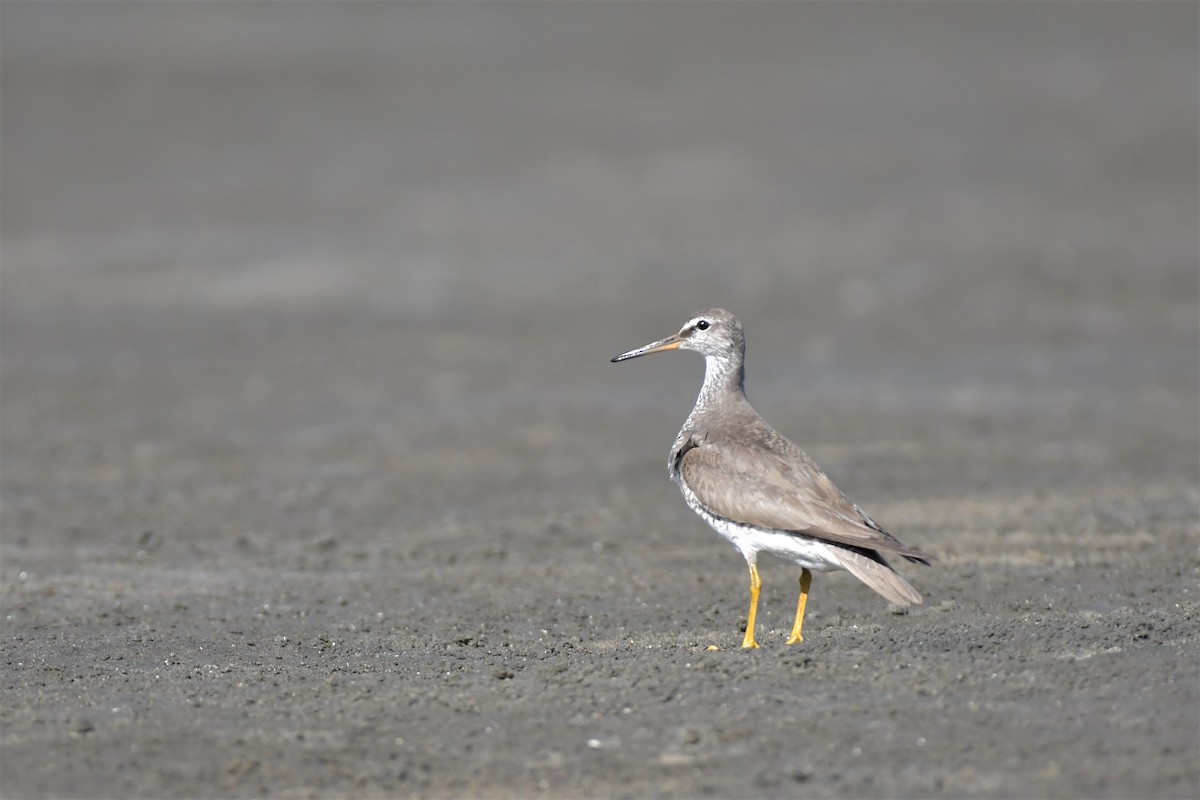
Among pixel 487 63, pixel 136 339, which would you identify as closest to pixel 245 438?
pixel 136 339

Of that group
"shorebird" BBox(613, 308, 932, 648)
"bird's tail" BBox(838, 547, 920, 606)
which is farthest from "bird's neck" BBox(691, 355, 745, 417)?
"bird's tail" BBox(838, 547, 920, 606)

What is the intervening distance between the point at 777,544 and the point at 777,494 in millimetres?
271

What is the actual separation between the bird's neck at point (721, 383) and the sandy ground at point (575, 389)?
4.42 feet

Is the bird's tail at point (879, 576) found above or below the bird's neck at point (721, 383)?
below

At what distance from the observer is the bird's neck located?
10.4 m

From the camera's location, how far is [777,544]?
886 cm

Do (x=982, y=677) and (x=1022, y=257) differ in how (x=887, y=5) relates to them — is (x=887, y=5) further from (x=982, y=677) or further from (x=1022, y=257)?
(x=982, y=677)

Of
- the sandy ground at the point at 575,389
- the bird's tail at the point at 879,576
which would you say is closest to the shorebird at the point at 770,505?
the bird's tail at the point at 879,576

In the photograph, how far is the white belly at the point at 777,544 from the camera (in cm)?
866

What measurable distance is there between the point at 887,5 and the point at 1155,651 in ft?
92.4

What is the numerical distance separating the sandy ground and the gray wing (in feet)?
1.90

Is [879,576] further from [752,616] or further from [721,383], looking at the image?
[721,383]

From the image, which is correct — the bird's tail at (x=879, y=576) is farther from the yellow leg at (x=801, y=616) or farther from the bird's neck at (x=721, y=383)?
the bird's neck at (x=721, y=383)

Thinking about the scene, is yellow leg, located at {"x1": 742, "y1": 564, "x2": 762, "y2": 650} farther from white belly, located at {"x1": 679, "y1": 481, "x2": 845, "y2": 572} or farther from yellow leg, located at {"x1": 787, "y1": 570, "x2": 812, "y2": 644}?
yellow leg, located at {"x1": 787, "y1": 570, "x2": 812, "y2": 644}
